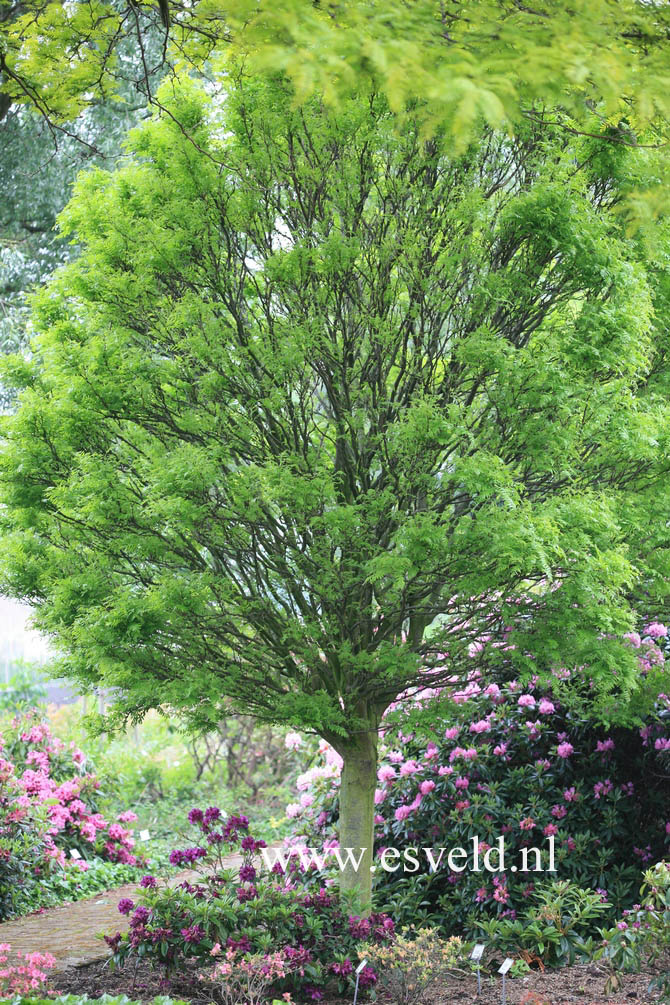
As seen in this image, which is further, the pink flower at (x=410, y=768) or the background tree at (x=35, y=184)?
the background tree at (x=35, y=184)

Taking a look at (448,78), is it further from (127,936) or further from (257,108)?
(127,936)

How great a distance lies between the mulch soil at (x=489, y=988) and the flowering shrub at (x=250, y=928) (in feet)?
0.33

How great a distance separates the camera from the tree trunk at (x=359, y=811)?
4.94 meters

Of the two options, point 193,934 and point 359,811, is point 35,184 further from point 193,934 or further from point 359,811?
point 193,934

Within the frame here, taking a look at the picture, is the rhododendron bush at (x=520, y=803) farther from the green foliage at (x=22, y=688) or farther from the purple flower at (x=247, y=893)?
the green foliage at (x=22, y=688)

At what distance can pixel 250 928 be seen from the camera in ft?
14.5

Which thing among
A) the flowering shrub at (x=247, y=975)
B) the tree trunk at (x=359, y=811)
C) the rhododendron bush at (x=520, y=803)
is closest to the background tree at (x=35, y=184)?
the rhododendron bush at (x=520, y=803)

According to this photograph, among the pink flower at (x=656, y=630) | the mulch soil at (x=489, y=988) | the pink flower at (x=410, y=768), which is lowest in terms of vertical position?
the mulch soil at (x=489, y=988)

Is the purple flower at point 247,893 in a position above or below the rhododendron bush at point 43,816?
below

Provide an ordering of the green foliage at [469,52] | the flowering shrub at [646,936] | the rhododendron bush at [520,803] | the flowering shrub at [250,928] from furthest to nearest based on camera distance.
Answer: the rhododendron bush at [520,803] < the flowering shrub at [250,928] < the flowering shrub at [646,936] < the green foliage at [469,52]

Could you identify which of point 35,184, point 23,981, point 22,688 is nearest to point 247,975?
point 23,981

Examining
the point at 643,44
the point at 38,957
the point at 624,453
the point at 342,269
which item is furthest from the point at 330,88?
the point at 38,957

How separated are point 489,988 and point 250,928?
118 centimetres

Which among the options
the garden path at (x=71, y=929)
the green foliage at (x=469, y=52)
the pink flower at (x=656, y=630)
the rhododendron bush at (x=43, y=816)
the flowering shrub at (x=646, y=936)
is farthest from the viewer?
the rhododendron bush at (x=43, y=816)
